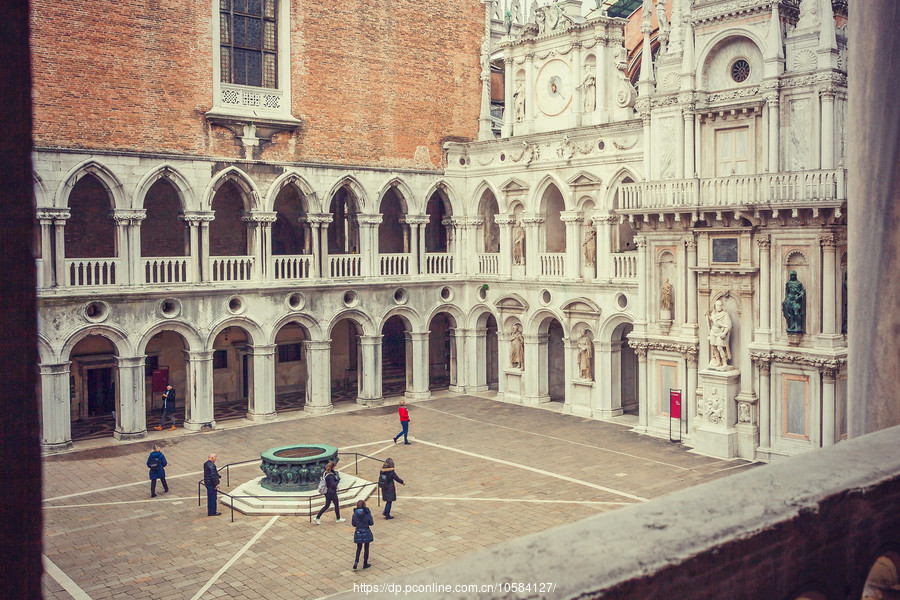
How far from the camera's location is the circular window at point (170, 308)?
80.1 ft

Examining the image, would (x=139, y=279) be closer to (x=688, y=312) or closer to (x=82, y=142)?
(x=82, y=142)

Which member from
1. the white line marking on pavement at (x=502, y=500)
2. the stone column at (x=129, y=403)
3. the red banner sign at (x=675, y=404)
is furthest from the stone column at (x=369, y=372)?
the white line marking on pavement at (x=502, y=500)

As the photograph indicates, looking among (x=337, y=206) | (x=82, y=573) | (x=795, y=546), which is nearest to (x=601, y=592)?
(x=795, y=546)

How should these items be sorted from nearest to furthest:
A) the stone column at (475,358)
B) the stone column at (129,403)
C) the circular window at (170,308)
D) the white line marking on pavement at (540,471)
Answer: the white line marking on pavement at (540,471) → the stone column at (129,403) → the circular window at (170,308) → the stone column at (475,358)

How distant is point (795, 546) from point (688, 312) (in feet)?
64.7

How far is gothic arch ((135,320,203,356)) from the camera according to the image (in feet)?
78.5

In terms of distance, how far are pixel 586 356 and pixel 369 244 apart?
7.84 meters

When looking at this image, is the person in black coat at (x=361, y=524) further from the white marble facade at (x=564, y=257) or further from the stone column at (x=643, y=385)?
the stone column at (x=643, y=385)

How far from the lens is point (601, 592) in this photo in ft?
8.12

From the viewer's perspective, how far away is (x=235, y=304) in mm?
25828

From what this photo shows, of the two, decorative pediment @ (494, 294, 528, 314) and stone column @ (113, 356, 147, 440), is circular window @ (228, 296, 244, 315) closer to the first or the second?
stone column @ (113, 356, 147, 440)

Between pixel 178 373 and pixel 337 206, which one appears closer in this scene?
pixel 178 373

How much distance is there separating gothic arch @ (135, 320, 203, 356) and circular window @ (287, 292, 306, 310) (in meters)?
3.06

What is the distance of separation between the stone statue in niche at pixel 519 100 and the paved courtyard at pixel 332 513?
9.86 metres
